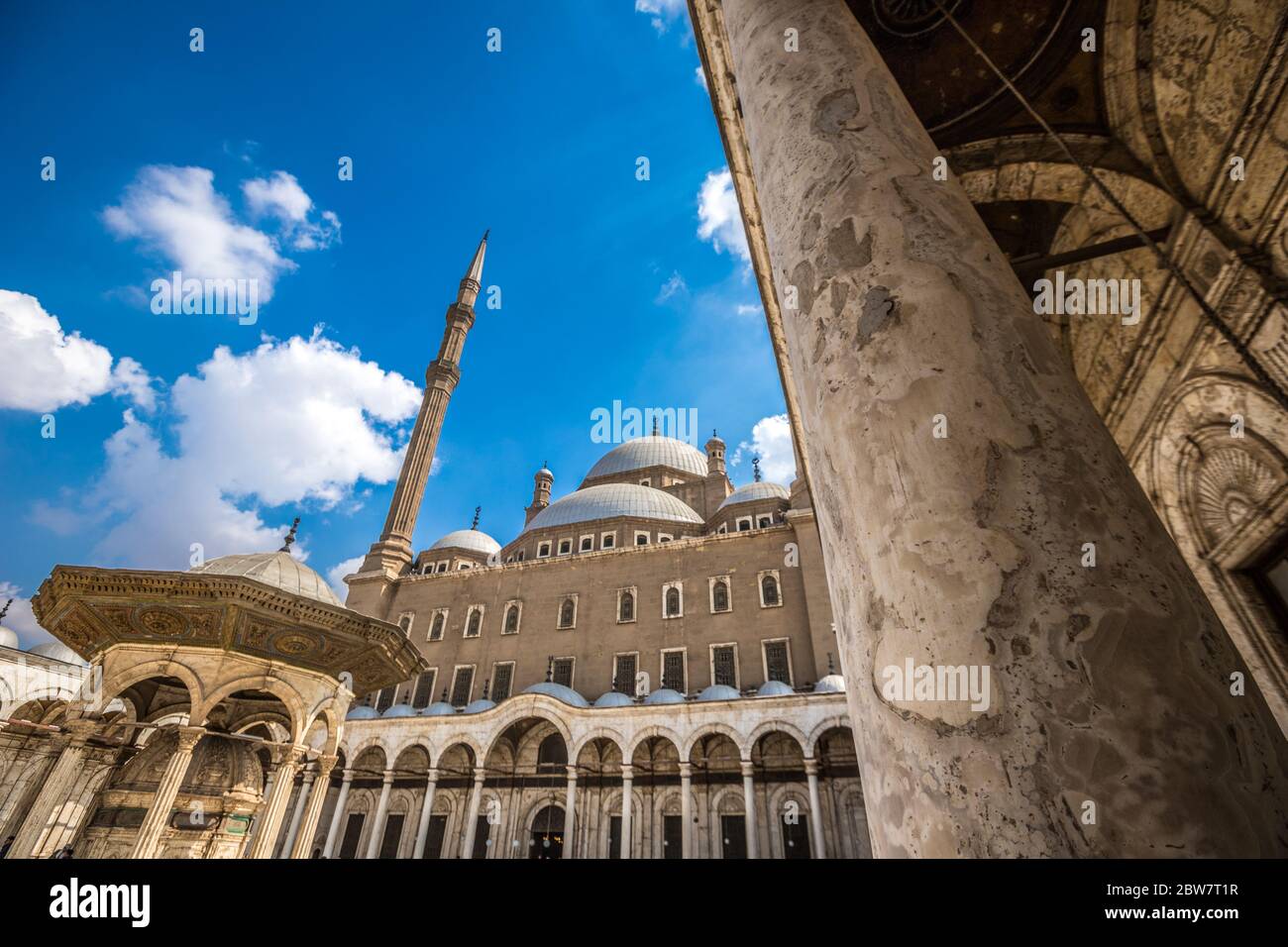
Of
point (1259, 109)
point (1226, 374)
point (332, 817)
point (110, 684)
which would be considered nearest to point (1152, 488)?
point (1226, 374)

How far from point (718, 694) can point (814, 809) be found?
3724 millimetres

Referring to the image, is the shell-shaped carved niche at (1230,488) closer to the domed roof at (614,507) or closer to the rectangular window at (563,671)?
the rectangular window at (563,671)

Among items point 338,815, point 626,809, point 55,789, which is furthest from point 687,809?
point 55,789

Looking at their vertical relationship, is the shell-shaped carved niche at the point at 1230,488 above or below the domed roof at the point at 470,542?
below

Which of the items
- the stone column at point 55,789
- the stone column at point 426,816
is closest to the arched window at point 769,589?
the stone column at point 426,816

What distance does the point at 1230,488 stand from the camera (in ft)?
16.3

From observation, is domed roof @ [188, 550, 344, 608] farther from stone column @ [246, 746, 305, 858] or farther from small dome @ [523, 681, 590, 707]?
small dome @ [523, 681, 590, 707]

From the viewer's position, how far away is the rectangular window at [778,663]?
18766 millimetres

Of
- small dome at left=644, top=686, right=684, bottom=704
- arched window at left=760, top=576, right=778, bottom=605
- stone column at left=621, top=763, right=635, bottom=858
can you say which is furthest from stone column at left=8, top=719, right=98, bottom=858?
arched window at left=760, top=576, right=778, bottom=605

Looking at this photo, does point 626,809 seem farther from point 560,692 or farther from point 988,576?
point 988,576

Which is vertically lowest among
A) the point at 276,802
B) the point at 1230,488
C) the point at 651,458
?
the point at 276,802

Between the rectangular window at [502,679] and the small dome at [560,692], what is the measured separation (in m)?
2.86

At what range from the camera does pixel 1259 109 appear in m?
3.66

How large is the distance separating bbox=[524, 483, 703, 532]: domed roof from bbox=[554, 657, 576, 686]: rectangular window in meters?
7.73
